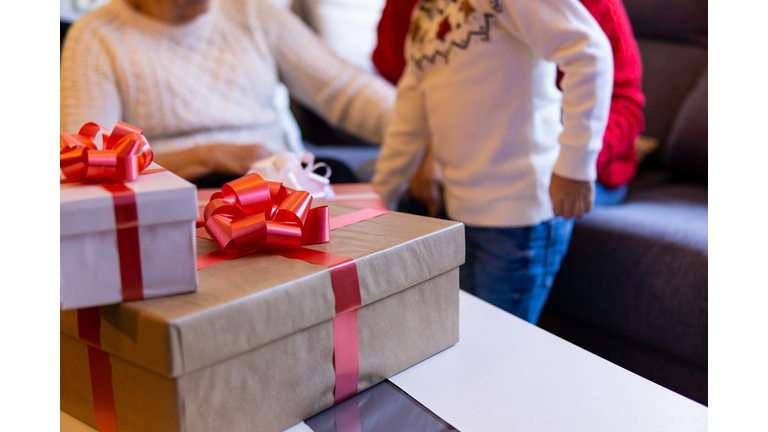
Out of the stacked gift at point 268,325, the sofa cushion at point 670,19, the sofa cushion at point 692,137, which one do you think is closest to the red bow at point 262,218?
the stacked gift at point 268,325

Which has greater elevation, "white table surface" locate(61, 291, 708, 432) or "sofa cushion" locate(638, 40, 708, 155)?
"sofa cushion" locate(638, 40, 708, 155)

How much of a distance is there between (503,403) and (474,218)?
0.46 meters

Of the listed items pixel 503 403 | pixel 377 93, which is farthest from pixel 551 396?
pixel 377 93

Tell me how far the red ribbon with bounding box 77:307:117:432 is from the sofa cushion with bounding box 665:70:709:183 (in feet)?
→ 4.20

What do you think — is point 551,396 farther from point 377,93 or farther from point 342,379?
point 377,93

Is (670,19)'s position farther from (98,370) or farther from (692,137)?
(98,370)

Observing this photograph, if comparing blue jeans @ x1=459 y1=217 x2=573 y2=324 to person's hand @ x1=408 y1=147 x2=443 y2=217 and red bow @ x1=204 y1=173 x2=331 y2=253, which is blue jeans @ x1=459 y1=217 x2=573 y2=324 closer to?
person's hand @ x1=408 y1=147 x2=443 y2=217

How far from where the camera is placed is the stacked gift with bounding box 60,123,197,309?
0.35 m

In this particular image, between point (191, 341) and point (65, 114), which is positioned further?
point (65, 114)

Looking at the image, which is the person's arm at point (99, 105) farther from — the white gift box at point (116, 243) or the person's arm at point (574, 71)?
the white gift box at point (116, 243)

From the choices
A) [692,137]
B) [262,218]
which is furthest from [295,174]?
[692,137]

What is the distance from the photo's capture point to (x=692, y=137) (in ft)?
4.08

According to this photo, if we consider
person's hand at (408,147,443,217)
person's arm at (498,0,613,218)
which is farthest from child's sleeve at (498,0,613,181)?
person's hand at (408,147,443,217)

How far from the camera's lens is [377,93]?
1259 mm
